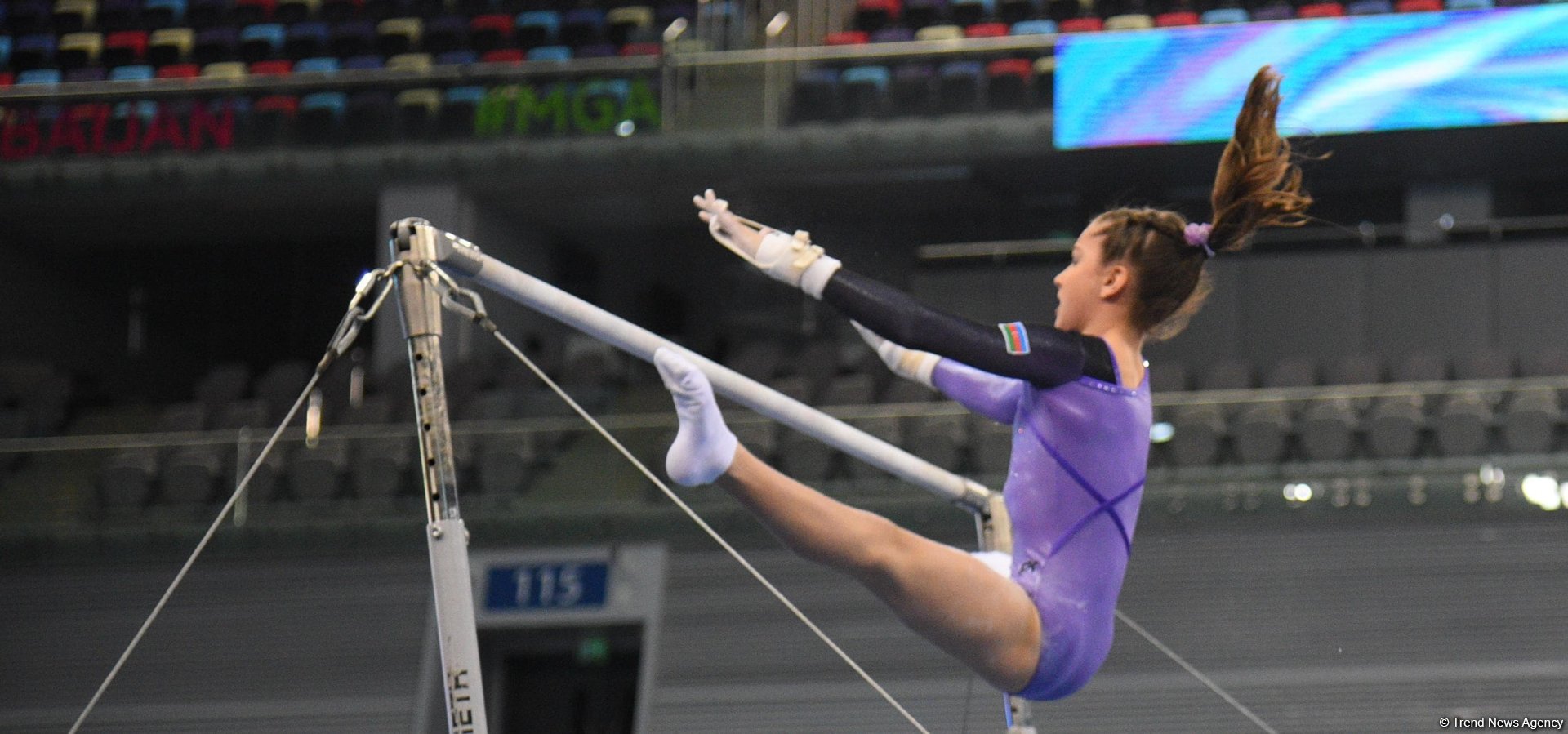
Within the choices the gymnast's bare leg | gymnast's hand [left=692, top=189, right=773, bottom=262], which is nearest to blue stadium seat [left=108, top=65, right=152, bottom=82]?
gymnast's hand [left=692, top=189, right=773, bottom=262]

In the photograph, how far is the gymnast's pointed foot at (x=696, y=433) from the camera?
2.56 m

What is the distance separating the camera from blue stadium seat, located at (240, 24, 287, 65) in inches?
447

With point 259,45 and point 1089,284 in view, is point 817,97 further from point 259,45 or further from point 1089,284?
point 1089,284

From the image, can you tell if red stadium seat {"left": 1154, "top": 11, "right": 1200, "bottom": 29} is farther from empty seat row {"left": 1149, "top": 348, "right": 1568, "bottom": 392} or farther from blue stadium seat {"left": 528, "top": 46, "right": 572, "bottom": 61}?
blue stadium seat {"left": 528, "top": 46, "right": 572, "bottom": 61}

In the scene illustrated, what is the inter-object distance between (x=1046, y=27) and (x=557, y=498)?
174 inches

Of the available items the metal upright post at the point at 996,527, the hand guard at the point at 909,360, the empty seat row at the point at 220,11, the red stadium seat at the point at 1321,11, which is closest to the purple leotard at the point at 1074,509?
the hand guard at the point at 909,360

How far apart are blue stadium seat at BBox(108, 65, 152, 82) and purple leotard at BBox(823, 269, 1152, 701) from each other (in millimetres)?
9239

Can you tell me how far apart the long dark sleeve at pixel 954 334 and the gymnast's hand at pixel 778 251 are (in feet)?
0.08

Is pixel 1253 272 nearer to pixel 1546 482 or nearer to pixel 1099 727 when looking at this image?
pixel 1546 482

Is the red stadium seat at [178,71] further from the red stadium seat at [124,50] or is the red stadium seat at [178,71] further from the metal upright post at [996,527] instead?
the metal upright post at [996,527]

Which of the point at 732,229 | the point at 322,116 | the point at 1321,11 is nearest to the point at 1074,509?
the point at 732,229

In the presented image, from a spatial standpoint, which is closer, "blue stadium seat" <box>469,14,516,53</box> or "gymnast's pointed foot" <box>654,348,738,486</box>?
"gymnast's pointed foot" <box>654,348,738,486</box>

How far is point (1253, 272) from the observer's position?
1118 cm

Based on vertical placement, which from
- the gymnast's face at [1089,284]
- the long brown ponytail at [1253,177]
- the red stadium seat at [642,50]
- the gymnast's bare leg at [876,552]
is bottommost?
the gymnast's bare leg at [876,552]
